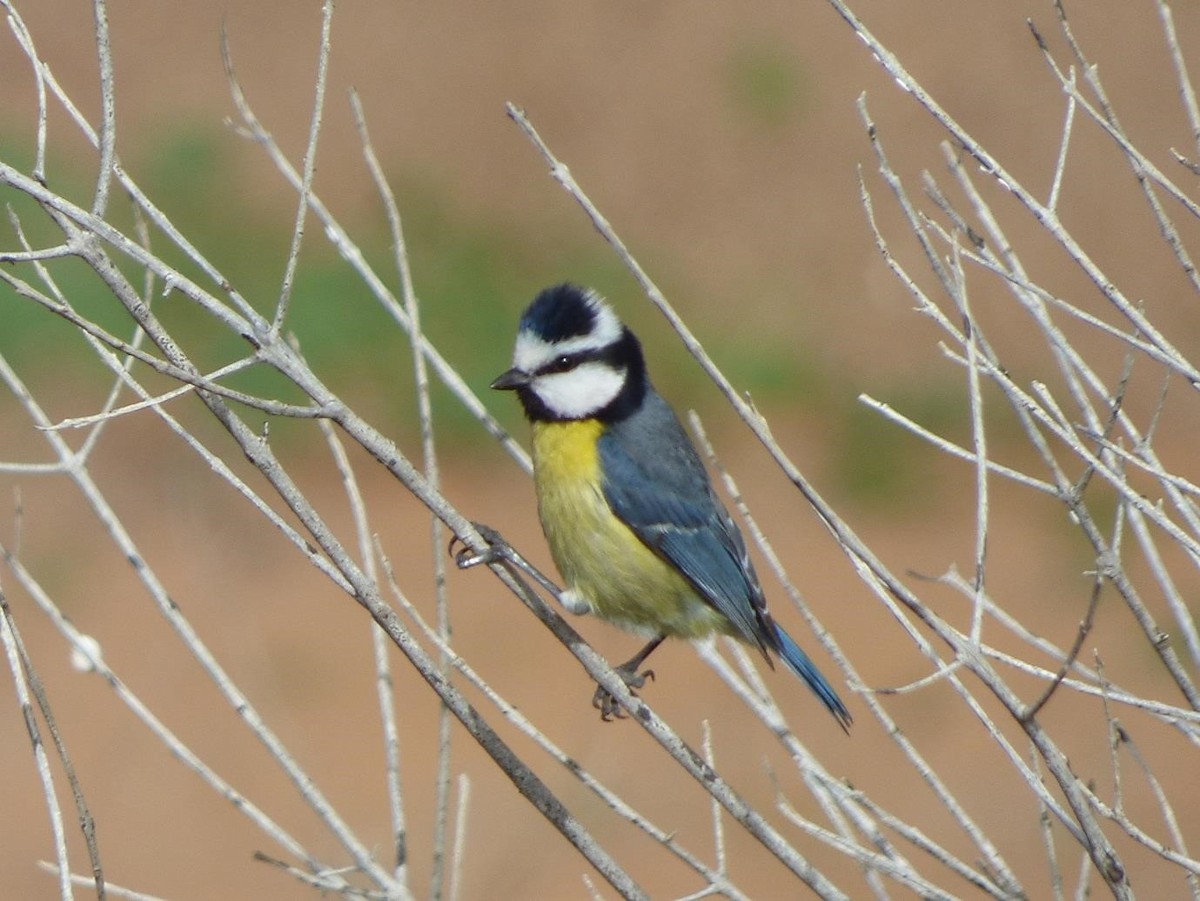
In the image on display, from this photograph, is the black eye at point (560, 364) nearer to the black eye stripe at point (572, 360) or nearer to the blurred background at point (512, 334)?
the black eye stripe at point (572, 360)

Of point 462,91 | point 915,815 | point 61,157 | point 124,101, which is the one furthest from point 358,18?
point 915,815

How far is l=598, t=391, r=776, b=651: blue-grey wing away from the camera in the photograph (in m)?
3.94

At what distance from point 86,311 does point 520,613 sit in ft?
9.50

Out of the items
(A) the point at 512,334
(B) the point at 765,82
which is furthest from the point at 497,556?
(B) the point at 765,82

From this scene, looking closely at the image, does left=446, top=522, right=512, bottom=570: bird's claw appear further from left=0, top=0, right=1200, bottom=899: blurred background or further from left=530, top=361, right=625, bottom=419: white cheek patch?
left=0, top=0, right=1200, bottom=899: blurred background

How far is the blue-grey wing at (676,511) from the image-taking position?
12.9ft

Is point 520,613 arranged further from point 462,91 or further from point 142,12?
point 142,12

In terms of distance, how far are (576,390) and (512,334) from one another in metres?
5.48

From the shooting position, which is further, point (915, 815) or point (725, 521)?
point (915, 815)

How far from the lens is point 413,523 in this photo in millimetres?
8547

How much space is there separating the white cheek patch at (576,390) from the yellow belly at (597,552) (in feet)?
0.12

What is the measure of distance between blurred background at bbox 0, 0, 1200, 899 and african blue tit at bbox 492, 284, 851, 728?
0.77 meters

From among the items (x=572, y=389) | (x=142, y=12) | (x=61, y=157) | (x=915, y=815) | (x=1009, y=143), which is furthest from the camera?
(x=142, y=12)

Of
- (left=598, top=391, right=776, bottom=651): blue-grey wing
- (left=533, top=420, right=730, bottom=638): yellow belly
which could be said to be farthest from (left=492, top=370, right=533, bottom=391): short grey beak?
(left=598, top=391, right=776, bottom=651): blue-grey wing
